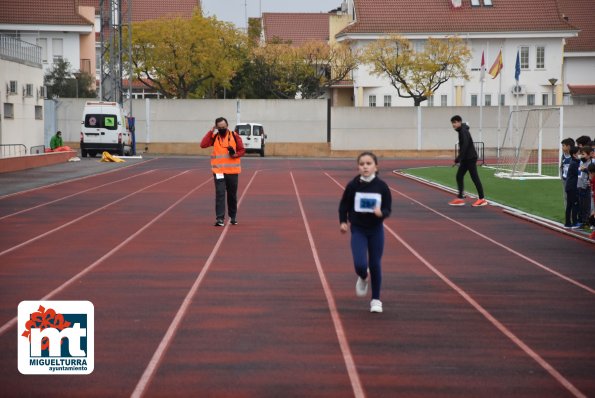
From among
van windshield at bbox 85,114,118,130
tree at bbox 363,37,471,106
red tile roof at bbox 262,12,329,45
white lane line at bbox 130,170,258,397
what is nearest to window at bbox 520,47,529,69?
tree at bbox 363,37,471,106

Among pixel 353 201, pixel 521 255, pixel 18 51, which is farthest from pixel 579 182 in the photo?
pixel 18 51

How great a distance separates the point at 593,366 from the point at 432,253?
7025mm

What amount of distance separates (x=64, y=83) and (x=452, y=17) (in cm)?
2579

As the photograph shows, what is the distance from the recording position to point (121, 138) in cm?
5003

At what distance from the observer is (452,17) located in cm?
7369

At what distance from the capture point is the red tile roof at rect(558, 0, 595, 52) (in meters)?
79.6

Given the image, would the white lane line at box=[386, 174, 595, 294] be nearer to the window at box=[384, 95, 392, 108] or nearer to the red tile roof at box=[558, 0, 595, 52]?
the window at box=[384, 95, 392, 108]

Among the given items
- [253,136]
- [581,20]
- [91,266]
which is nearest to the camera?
[91,266]

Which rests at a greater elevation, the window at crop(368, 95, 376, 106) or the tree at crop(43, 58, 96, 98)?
the tree at crop(43, 58, 96, 98)

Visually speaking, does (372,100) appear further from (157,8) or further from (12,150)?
(12,150)

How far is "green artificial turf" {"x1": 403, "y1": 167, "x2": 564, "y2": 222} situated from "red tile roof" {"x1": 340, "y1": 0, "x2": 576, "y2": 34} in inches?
1476

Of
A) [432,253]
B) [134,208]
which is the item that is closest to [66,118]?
[134,208]

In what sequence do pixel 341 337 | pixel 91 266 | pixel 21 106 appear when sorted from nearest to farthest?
pixel 341 337, pixel 91 266, pixel 21 106

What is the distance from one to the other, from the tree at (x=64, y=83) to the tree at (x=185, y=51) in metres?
6.66
